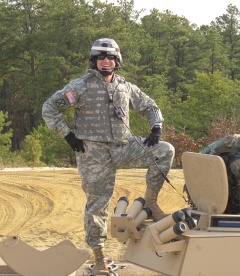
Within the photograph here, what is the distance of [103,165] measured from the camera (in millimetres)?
5391

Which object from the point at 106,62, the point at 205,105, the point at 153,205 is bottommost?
the point at 205,105

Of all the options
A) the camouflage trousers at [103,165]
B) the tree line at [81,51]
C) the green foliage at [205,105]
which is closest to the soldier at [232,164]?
the camouflage trousers at [103,165]

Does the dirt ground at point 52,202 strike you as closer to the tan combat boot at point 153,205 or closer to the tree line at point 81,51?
the tan combat boot at point 153,205

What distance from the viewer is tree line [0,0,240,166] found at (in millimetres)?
38719

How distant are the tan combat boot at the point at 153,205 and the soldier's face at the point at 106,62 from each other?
99 cm

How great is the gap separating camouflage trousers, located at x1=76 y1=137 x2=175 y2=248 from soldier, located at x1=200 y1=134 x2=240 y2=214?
1.79 ft

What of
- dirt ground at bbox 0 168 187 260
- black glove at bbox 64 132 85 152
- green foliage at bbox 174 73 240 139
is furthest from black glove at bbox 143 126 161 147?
green foliage at bbox 174 73 240 139

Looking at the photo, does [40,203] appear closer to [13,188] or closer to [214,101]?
[13,188]

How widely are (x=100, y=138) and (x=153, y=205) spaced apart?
0.66 metres

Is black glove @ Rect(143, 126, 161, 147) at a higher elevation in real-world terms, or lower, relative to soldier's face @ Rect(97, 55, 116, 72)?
lower

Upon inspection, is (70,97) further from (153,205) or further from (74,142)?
(153,205)

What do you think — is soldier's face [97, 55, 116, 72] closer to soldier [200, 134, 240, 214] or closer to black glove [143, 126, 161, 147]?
black glove [143, 126, 161, 147]

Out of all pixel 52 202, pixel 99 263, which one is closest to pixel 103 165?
pixel 99 263

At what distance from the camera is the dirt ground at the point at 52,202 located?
8.48 metres
